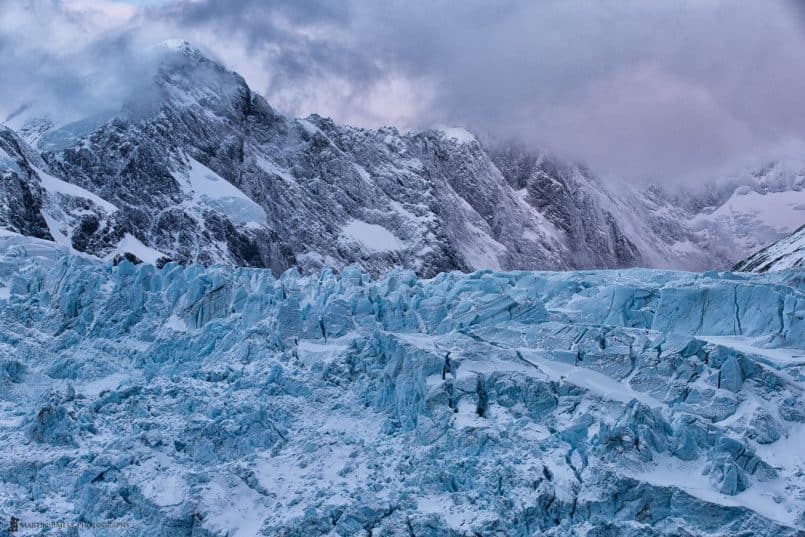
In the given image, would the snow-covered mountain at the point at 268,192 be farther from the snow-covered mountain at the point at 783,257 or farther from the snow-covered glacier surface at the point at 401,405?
the snow-covered glacier surface at the point at 401,405

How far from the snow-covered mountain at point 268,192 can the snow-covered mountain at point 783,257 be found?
39.0 m

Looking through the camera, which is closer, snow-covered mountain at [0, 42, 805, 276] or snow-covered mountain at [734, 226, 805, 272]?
snow-covered mountain at [0, 42, 805, 276]

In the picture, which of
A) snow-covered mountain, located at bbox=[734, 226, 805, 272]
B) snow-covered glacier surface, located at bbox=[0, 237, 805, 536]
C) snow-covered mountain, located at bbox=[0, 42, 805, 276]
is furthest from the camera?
snow-covered mountain, located at bbox=[734, 226, 805, 272]

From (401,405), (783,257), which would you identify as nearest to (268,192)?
(783,257)

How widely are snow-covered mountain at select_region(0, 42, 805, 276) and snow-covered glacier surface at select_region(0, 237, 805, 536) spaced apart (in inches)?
1626

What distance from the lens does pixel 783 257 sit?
394 ft

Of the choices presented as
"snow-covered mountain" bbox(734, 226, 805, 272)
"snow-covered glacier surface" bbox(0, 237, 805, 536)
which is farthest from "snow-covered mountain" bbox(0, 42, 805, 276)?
"snow-covered glacier surface" bbox(0, 237, 805, 536)

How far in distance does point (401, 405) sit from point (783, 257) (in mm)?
87507

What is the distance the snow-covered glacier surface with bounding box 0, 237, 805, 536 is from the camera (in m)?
39.0

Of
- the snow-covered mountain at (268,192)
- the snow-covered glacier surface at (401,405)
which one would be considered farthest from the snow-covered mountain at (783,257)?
the snow-covered glacier surface at (401,405)

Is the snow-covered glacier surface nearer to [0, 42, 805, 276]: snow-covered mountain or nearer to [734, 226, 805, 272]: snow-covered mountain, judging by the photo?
[0, 42, 805, 276]: snow-covered mountain

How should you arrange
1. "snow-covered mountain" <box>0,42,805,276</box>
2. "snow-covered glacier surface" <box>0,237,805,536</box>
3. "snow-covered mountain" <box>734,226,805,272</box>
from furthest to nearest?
"snow-covered mountain" <box>734,226,805,272</box> < "snow-covered mountain" <box>0,42,805,276</box> < "snow-covered glacier surface" <box>0,237,805,536</box>

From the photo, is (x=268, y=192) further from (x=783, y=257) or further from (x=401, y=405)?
(x=401, y=405)

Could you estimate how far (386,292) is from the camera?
53.6m
